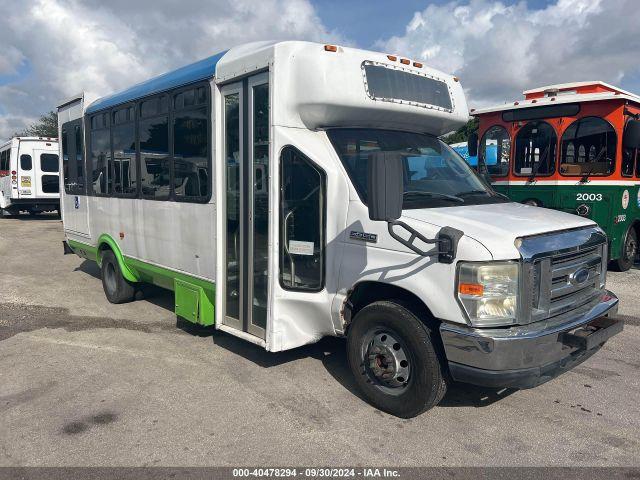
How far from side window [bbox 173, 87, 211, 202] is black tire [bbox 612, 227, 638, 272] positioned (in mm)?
7737

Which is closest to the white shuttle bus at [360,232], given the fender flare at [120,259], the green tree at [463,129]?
the green tree at [463,129]

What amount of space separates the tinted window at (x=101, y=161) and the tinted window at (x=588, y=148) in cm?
753

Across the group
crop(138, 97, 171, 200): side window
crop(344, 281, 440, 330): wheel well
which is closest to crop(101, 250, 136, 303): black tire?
crop(138, 97, 171, 200): side window

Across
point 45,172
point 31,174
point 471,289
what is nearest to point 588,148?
point 471,289

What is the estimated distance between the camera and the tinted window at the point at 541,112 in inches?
364

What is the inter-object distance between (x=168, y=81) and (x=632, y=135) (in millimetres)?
7334

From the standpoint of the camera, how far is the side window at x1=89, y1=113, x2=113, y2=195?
24.1 feet

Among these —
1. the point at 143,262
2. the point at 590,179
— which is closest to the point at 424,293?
the point at 143,262

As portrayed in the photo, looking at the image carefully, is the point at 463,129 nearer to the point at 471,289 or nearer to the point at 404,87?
the point at 404,87

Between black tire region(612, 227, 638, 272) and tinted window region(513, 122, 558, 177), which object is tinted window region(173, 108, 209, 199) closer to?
tinted window region(513, 122, 558, 177)

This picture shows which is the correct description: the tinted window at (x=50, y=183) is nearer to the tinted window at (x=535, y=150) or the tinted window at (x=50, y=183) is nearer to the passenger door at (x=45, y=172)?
the passenger door at (x=45, y=172)

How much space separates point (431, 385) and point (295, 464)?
108 centimetres

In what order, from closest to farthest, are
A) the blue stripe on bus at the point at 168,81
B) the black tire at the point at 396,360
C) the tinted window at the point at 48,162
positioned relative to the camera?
1. the black tire at the point at 396,360
2. the blue stripe on bus at the point at 168,81
3. the tinted window at the point at 48,162

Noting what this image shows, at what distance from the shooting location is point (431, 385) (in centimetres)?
379
